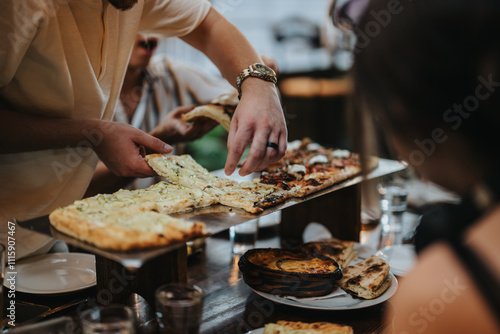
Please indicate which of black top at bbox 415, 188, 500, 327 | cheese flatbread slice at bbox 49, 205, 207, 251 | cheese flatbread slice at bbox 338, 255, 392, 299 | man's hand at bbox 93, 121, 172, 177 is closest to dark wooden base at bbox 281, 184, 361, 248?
cheese flatbread slice at bbox 338, 255, 392, 299

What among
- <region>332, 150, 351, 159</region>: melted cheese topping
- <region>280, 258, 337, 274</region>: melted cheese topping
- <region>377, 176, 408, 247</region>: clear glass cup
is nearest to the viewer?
<region>280, 258, 337, 274</region>: melted cheese topping

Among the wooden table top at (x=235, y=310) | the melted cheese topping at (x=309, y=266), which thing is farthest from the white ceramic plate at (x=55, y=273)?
the melted cheese topping at (x=309, y=266)

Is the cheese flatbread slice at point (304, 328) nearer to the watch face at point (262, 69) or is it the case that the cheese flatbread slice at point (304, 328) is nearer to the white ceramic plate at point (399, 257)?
the white ceramic plate at point (399, 257)

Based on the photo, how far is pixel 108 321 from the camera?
1.23 meters

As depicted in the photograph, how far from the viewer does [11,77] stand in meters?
1.87

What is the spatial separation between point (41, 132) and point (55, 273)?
2.02 ft

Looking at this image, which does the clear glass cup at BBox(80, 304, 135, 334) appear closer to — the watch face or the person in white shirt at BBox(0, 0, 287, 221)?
the person in white shirt at BBox(0, 0, 287, 221)

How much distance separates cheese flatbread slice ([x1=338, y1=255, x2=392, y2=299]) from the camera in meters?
1.84

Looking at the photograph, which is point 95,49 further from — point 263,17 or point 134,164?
point 263,17

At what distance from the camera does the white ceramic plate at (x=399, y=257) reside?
218 centimetres

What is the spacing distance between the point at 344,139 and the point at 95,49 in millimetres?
7393

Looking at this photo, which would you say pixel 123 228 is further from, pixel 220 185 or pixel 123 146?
pixel 220 185

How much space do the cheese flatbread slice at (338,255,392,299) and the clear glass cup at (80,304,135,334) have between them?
977 millimetres

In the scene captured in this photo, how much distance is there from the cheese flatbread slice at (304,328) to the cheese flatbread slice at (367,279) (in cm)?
32
